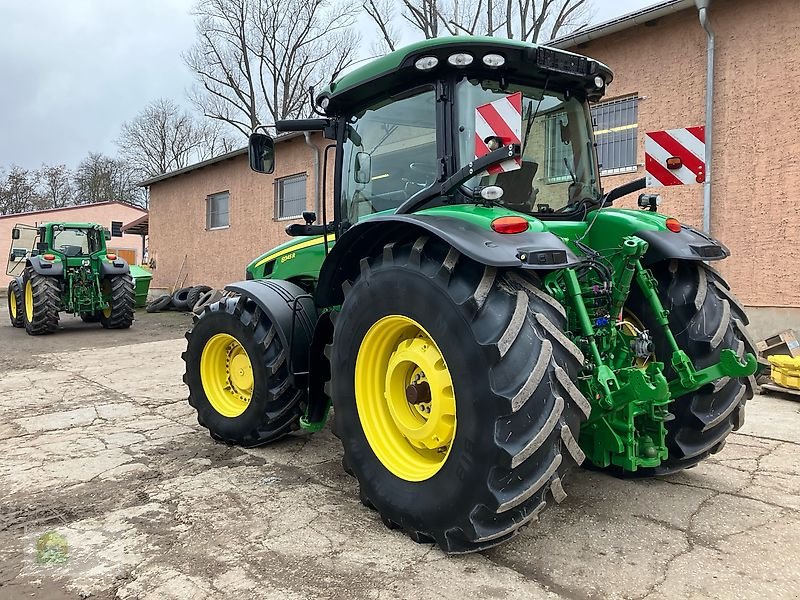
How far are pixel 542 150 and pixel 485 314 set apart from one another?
4.64 ft

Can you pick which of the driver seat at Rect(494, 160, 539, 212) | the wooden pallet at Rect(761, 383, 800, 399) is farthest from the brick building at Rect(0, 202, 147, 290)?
the driver seat at Rect(494, 160, 539, 212)

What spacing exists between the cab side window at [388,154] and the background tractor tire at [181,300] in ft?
43.6

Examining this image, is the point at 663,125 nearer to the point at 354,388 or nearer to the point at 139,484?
the point at 354,388

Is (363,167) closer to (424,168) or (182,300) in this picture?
(424,168)

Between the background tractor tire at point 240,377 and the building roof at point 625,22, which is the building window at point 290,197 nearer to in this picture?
the building roof at point 625,22

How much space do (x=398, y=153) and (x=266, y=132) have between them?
1.16 meters

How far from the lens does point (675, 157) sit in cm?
407

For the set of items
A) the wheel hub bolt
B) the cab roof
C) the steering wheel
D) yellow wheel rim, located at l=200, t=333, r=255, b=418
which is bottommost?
yellow wheel rim, located at l=200, t=333, r=255, b=418

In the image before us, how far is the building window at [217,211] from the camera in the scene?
1714 centimetres

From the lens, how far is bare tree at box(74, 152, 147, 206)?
4447 cm

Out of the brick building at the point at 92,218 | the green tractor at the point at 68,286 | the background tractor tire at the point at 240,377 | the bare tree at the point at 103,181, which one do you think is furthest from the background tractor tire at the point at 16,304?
the bare tree at the point at 103,181

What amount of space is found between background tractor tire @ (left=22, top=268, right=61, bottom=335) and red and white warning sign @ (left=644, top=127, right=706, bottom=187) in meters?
11.8

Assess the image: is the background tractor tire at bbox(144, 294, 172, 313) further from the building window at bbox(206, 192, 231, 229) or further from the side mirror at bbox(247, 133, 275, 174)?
the side mirror at bbox(247, 133, 275, 174)

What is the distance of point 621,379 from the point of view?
2871 millimetres
